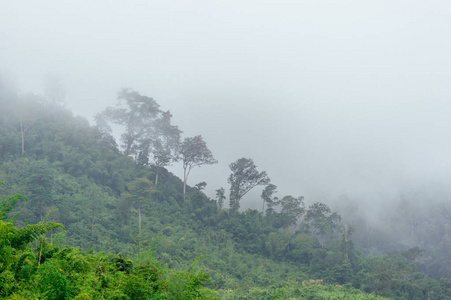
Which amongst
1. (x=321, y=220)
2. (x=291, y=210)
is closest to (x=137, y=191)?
(x=291, y=210)

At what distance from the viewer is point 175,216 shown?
108ft

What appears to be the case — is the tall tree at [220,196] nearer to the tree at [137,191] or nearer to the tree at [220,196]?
the tree at [220,196]

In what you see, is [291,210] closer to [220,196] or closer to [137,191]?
[220,196]

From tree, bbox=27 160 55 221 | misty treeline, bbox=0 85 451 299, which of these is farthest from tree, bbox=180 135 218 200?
tree, bbox=27 160 55 221

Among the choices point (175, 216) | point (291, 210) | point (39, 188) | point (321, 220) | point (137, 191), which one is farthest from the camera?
point (291, 210)

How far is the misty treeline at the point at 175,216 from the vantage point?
23.9 m

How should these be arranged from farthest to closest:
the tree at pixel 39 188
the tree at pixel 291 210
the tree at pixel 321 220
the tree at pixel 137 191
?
the tree at pixel 291 210 → the tree at pixel 321 220 → the tree at pixel 137 191 → the tree at pixel 39 188

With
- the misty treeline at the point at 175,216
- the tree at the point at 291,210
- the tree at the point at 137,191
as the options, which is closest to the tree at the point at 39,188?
the misty treeline at the point at 175,216

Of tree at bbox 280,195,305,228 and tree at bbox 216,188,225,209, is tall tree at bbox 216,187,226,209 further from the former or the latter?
tree at bbox 280,195,305,228

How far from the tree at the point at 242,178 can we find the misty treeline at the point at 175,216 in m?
0.11

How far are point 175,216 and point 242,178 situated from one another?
9.99 meters

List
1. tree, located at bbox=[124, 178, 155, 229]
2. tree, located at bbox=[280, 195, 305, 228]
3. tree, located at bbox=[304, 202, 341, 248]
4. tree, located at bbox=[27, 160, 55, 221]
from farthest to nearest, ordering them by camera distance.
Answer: tree, located at bbox=[280, 195, 305, 228]
tree, located at bbox=[304, 202, 341, 248]
tree, located at bbox=[124, 178, 155, 229]
tree, located at bbox=[27, 160, 55, 221]

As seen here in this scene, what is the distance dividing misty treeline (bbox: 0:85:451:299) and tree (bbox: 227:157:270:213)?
114mm

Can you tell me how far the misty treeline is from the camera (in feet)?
78.5
